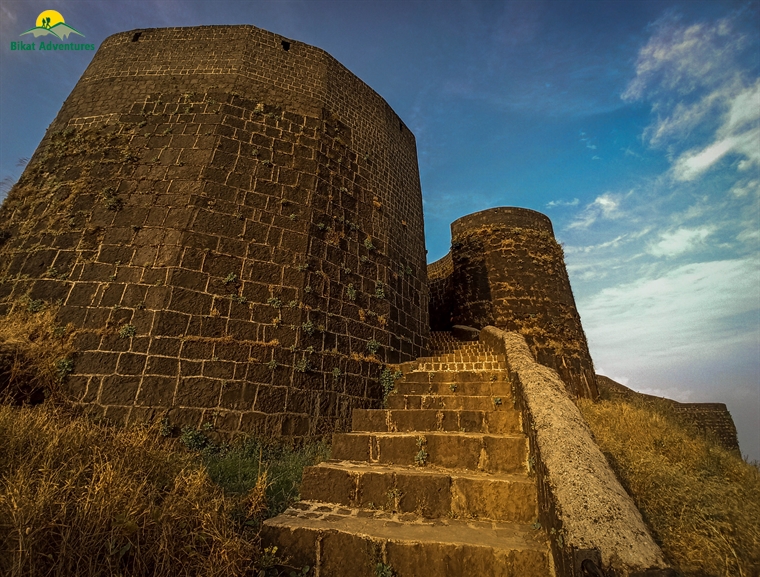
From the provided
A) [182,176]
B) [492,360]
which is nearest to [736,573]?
[492,360]

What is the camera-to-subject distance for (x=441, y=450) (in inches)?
150

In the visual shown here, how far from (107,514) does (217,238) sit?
4590mm

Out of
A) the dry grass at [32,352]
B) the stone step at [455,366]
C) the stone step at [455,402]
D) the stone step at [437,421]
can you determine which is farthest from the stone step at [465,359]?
the dry grass at [32,352]

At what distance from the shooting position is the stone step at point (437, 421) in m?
4.20

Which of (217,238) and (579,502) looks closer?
(579,502)

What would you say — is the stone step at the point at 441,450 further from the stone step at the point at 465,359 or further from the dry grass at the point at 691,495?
the stone step at the point at 465,359

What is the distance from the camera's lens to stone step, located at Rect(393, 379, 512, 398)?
5195 millimetres

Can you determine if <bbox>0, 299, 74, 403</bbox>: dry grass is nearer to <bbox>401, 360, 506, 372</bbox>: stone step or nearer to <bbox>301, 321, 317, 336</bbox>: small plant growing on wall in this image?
<bbox>301, 321, 317, 336</bbox>: small plant growing on wall

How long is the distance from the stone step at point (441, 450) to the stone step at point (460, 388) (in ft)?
4.30

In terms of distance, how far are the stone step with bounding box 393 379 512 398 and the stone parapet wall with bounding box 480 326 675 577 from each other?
1368 millimetres

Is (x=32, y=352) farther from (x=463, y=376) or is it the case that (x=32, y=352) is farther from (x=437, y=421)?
(x=463, y=376)

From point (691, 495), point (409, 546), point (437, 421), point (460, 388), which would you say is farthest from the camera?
point (460, 388)

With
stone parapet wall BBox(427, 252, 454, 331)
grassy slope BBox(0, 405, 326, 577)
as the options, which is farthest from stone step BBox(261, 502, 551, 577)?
stone parapet wall BBox(427, 252, 454, 331)

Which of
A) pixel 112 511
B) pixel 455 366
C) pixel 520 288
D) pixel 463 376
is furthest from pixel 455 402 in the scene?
pixel 520 288
